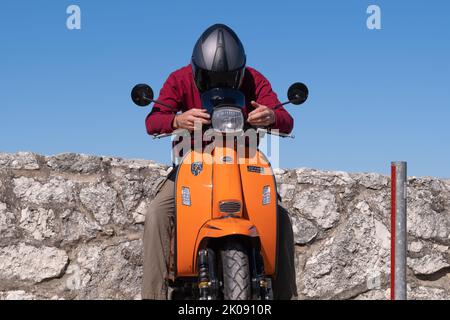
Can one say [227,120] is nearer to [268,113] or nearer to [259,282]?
[268,113]

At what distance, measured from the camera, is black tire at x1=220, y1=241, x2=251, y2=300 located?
2.68 metres

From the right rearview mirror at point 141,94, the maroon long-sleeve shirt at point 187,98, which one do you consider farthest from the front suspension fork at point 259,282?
the right rearview mirror at point 141,94

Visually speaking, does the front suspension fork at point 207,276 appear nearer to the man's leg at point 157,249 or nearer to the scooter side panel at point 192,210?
the scooter side panel at point 192,210

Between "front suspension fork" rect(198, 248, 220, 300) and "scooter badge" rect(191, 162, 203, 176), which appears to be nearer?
"front suspension fork" rect(198, 248, 220, 300)

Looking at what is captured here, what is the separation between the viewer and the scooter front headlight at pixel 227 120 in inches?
115

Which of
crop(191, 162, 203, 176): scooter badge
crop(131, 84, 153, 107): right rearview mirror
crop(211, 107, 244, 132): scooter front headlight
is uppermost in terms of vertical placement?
crop(131, 84, 153, 107): right rearview mirror

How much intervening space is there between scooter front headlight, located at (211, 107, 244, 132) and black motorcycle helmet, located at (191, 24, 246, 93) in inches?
13.8

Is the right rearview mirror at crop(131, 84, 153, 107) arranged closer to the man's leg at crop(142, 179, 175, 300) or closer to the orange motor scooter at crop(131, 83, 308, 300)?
the orange motor scooter at crop(131, 83, 308, 300)

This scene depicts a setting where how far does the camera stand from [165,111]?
11.1ft

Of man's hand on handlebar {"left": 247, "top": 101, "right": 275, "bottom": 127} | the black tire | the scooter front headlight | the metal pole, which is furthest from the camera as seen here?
the metal pole

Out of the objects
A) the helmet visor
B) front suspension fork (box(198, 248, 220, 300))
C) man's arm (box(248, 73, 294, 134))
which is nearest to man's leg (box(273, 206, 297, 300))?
man's arm (box(248, 73, 294, 134))

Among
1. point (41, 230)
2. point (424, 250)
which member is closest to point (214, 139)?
point (41, 230)

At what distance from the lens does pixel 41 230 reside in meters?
4.36
